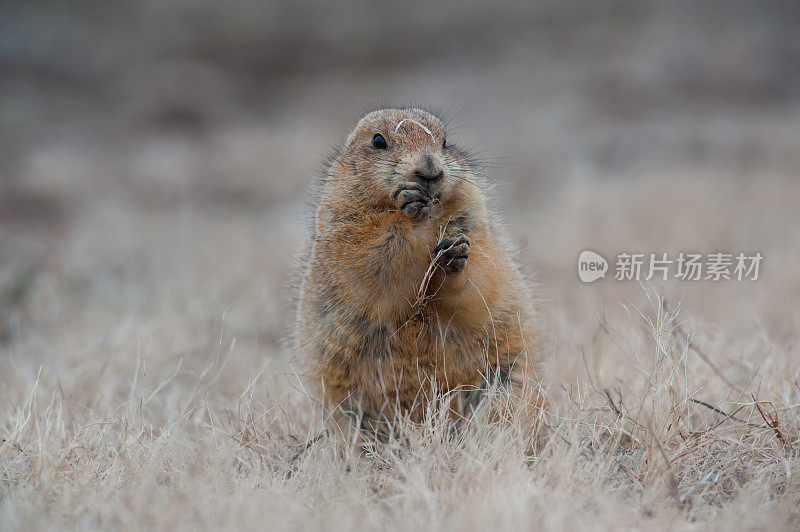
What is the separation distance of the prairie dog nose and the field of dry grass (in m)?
0.91

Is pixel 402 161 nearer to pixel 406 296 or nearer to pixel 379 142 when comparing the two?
pixel 379 142

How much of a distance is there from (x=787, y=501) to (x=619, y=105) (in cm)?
1328

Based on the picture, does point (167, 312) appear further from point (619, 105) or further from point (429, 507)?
point (619, 105)

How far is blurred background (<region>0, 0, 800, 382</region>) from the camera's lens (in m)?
5.68

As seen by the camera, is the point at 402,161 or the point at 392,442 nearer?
the point at 392,442

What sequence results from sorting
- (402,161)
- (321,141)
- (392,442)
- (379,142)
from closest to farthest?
(392,442) → (402,161) → (379,142) → (321,141)

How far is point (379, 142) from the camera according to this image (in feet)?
11.0

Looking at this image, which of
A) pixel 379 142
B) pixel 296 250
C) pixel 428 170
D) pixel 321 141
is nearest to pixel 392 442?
pixel 428 170

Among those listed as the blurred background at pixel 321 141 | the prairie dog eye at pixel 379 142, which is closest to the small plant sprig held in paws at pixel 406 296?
the prairie dog eye at pixel 379 142

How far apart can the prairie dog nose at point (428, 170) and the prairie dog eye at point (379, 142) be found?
316mm

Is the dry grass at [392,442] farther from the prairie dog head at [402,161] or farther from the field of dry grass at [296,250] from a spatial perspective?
the prairie dog head at [402,161]

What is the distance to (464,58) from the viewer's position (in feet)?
60.9

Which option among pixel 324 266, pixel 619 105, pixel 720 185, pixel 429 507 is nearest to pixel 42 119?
pixel 619 105

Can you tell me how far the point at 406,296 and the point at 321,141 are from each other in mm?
10908
